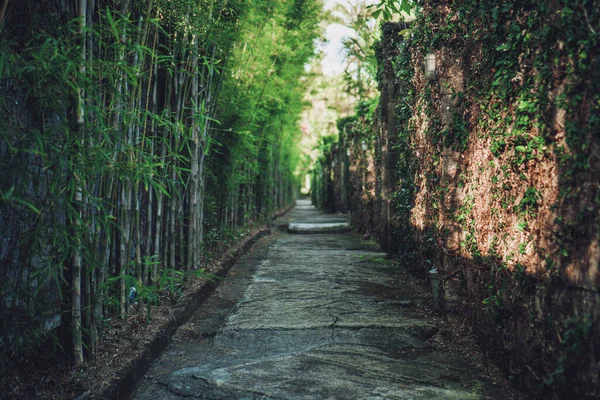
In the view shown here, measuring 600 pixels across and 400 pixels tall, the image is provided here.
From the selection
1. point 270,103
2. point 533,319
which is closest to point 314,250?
point 270,103

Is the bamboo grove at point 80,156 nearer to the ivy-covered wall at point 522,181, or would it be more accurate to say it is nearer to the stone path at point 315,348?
the stone path at point 315,348

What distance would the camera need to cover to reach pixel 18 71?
205 cm

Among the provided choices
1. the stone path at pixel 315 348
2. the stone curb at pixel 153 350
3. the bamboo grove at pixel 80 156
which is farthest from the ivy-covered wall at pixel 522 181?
the stone curb at pixel 153 350

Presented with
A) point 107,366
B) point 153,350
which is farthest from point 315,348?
point 107,366

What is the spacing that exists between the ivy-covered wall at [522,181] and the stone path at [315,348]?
1.16ft

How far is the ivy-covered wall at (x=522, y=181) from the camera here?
82.0 inches

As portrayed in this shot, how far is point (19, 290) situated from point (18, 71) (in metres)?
0.94

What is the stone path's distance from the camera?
2.83 meters

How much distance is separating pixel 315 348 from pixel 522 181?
1.70 metres

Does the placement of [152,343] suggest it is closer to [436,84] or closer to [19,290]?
[19,290]

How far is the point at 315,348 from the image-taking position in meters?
3.52

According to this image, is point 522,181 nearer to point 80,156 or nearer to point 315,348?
point 315,348

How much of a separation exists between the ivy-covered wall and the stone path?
0.35m

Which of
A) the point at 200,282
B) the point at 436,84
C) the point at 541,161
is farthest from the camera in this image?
the point at 200,282
